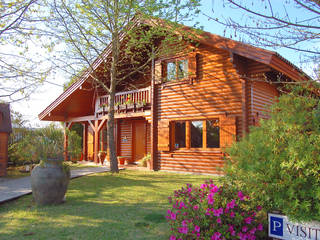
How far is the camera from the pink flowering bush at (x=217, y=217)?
346 cm

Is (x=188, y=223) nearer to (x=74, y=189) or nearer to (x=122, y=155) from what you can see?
(x=74, y=189)

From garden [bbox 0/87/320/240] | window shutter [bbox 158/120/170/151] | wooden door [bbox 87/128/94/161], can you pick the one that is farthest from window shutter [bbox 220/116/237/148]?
wooden door [bbox 87/128/94/161]

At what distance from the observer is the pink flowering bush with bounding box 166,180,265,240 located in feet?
11.3

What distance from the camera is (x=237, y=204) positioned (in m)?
3.71

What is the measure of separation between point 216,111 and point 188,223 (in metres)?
7.18

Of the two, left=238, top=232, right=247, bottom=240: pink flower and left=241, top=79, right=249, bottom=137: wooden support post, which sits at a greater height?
left=241, top=79, right=249, bottom=137: wooden support post

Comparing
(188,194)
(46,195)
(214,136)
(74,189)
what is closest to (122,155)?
(214,136)

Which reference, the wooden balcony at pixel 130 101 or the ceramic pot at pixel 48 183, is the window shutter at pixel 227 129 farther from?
the ceramic pot at pixel 48 183

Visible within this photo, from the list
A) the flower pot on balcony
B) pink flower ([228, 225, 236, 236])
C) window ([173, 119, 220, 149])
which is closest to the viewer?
pink flower ([228, 225, 236, 236])

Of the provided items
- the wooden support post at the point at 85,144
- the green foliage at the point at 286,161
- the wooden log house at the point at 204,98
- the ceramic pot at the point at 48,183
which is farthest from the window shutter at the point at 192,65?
the wooden support post at the point at 85,144

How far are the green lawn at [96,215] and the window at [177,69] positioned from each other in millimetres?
4941

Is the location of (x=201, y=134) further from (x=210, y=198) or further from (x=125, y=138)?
(x=210, y=198)

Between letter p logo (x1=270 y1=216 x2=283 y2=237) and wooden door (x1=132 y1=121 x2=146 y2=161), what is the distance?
11.6 m

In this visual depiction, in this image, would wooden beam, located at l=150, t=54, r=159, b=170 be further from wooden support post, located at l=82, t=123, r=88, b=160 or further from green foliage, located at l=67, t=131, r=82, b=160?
wooden support post, located at l=82, t=123, r=88, b=160
